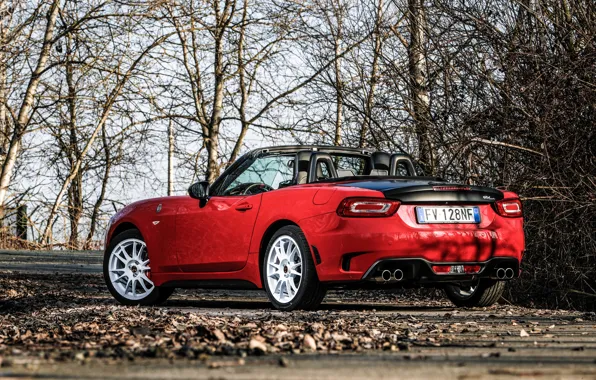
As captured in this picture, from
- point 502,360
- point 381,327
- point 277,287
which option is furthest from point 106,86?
point 502,360

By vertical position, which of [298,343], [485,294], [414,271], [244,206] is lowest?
[298,343]

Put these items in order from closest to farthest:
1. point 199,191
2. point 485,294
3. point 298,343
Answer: point 298,343
point 485,294
point 199,191

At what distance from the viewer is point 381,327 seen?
24.9 feet

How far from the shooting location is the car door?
1003 cm

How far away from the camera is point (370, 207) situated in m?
Answer: 8.81

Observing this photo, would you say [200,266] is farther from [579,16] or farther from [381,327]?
[579,16]

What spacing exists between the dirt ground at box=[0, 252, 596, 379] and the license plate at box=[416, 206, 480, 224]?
2.76 feet

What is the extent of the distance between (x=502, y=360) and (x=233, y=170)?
546cm

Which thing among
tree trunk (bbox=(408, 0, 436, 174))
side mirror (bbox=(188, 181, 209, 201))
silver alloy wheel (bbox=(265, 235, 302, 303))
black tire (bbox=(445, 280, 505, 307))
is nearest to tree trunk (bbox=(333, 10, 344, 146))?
tree trunk (bbox=(408, 0, 436, 174))

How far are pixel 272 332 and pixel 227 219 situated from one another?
365 centimetres

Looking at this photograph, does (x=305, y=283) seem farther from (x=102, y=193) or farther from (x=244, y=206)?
(x=102, y=193)

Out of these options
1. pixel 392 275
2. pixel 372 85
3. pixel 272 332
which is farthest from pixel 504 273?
pixel 372 85

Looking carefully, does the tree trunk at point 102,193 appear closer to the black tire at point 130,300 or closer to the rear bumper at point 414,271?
the black tire at point 130,300

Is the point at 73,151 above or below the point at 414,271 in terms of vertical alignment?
above
